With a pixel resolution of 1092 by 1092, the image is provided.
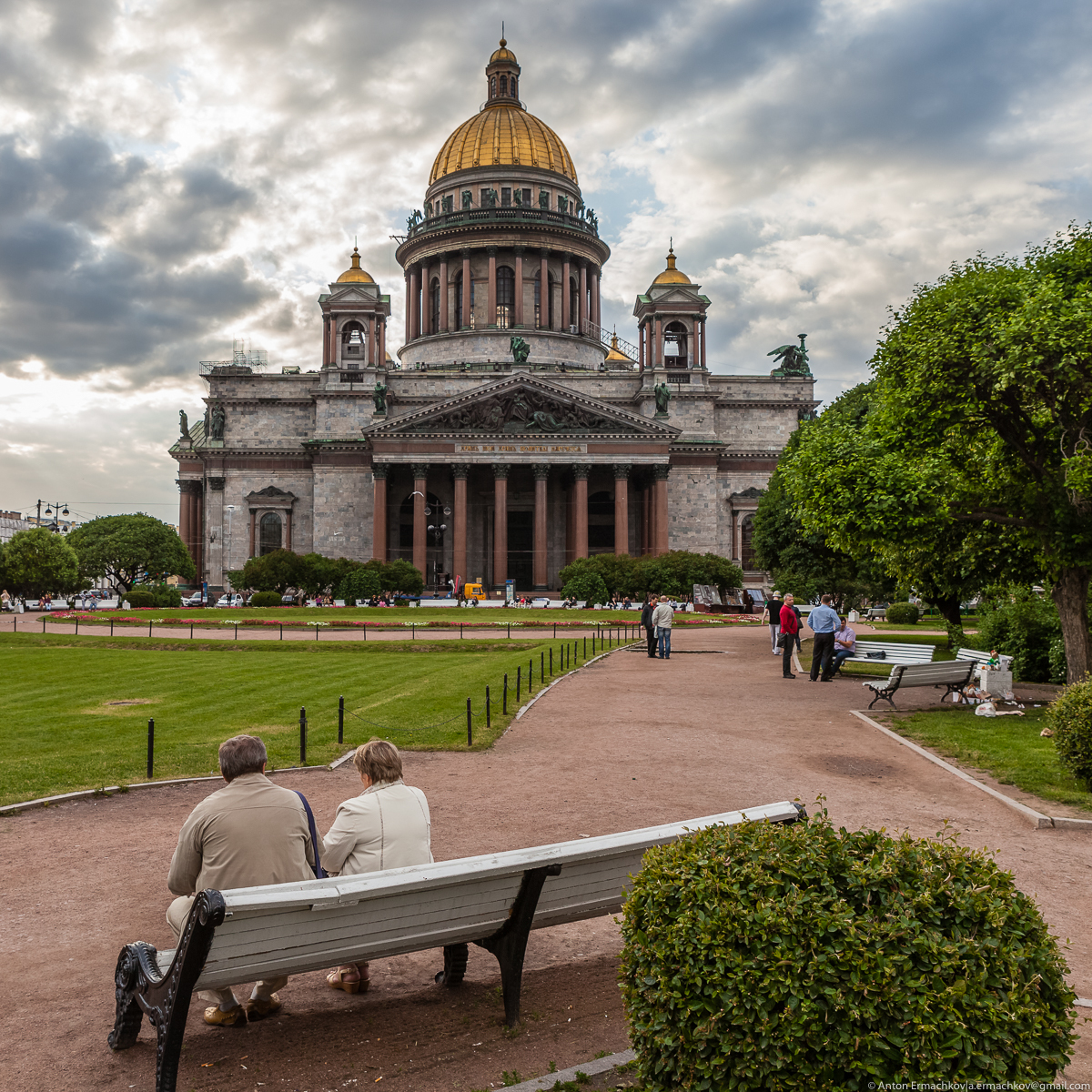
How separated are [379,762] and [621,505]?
6049 cm

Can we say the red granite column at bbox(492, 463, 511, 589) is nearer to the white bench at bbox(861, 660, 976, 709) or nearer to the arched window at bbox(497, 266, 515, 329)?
the arched window at bbox(497, 266, 515, 329)

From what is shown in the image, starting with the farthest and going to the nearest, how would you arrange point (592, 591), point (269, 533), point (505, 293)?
1. point (505, 293)
2. point (269, 533)
3. point (592, 591)

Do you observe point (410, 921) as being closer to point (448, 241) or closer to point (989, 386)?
point (989, 386)

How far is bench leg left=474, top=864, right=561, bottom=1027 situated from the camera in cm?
546

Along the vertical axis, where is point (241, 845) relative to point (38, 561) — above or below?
below

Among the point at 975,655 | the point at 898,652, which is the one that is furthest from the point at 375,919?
the point at 898,652

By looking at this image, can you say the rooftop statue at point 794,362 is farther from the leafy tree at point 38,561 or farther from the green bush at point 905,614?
the leafy tree at point 38,561

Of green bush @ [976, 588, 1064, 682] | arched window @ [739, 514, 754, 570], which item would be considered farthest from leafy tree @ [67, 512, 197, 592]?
green bush @ [976, 588, 1064, 682]

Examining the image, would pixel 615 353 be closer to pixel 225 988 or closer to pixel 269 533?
pixel 269 533

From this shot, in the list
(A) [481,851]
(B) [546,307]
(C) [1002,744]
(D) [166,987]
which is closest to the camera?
(D) [166,987]

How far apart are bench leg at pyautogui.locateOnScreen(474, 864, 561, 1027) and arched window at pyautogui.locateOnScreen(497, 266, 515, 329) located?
253 feet

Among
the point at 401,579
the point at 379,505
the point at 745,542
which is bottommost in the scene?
the point at 401,579

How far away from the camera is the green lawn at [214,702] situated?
43.3 ft

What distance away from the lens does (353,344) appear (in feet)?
246
